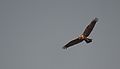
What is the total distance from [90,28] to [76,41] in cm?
30

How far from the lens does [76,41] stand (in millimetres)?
1996

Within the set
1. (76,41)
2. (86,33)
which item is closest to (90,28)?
(86,33)

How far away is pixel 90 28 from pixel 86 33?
98 millimetres

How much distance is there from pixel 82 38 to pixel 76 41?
11cm

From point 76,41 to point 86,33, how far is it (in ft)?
0.66

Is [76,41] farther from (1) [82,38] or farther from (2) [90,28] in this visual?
(2) [90,28]

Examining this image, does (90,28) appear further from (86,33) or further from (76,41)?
(76,41)

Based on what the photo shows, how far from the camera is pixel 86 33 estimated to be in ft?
6.40

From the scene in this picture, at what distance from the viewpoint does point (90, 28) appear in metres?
1.93

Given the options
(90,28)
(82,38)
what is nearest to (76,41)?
(82,38)

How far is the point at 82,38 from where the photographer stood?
199 centimetres
